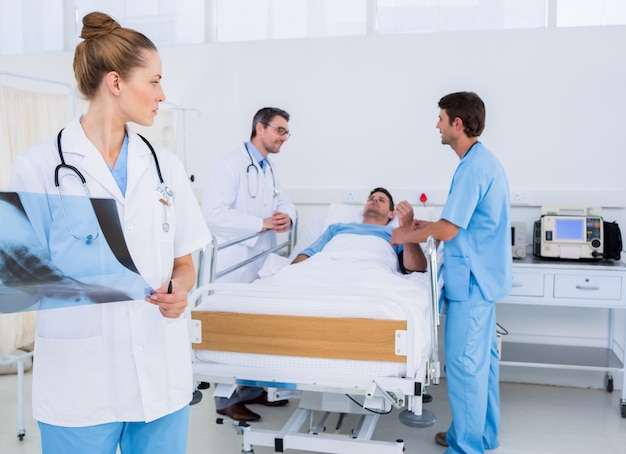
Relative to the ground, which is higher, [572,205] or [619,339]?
[572,205]

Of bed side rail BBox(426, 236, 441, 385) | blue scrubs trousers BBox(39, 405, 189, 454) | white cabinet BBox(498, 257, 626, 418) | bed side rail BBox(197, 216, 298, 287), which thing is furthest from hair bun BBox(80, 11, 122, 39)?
white cabinet BBox(498, 257, 626, 418)

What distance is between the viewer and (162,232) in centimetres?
143

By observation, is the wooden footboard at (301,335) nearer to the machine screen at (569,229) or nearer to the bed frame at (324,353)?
the bed frame at (324,353)

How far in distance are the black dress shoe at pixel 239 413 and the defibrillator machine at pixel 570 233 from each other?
6.02ft

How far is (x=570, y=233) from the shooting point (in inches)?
142

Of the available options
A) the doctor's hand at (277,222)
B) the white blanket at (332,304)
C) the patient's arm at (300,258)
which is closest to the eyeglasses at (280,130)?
the doctor's hand at (277,222)

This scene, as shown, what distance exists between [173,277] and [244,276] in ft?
6.17

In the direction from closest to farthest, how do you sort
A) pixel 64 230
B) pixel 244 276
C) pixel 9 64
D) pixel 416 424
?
pixel 64 230, pixel 416 424, pixel 244 276, pixel 9 64

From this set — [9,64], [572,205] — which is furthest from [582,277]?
[9,64]

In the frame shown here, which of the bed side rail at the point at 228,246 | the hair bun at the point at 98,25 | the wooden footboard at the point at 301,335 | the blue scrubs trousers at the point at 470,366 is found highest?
the hair bun at the point at 98,25

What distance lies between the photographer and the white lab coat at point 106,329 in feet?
4.32

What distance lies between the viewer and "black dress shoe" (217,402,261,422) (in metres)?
3.35

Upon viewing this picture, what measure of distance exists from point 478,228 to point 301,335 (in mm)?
1020

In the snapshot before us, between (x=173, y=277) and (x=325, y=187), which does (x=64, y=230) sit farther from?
(x=325, y=187)
